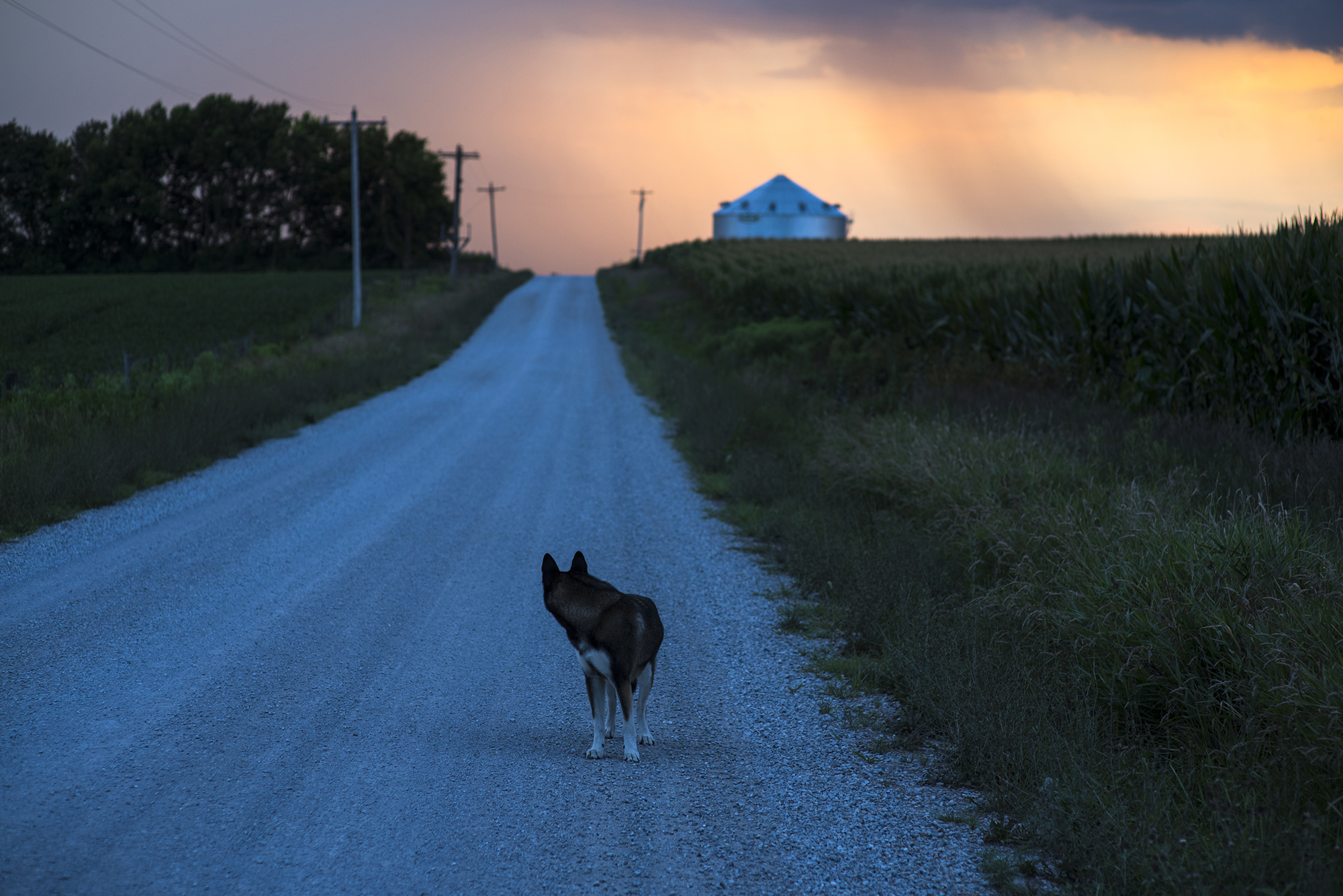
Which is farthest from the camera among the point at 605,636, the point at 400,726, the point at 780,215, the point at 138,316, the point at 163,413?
the point at 780,215

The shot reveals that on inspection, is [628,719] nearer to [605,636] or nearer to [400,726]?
[605,636]

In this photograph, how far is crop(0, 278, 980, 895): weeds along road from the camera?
3689 mm

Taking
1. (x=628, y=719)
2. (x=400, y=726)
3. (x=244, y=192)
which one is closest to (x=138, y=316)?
(x=400, y=726)

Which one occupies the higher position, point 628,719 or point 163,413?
point 163,413

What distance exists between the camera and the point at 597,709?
471 cm

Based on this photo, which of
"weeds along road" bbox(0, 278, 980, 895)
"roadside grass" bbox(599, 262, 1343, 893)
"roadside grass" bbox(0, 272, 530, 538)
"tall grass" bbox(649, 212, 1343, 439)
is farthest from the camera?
"roadside grass" bbox(0, 272, 530, 538)

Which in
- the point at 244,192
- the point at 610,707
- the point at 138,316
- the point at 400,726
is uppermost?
the point at 244,192

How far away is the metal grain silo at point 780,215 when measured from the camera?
115 m

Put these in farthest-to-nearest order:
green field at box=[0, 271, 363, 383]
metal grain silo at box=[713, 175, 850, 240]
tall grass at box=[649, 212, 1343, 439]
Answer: metal grain silo at box=[713, 175, 850, 240] < green field at box=[0, 271, 363, 383] < tall grass at box=[649, 212, 1343, 439]

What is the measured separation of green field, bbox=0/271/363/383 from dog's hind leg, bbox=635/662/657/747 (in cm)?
1766

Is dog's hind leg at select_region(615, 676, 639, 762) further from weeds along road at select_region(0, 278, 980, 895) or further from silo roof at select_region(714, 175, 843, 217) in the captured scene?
silo roof at select_region(714, 175, 843, 217)

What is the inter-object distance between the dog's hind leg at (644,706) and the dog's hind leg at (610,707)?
12 centimetres

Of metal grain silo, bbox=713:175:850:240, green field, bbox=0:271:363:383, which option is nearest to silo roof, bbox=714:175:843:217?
metal grain silo, bbox=713:175:850:240

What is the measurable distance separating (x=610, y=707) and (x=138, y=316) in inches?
1467
